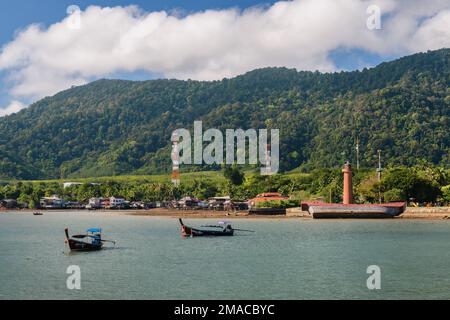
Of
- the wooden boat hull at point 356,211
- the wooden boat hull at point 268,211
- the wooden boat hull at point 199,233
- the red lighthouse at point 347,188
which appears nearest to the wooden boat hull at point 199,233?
the wooden boat hull at point 199,233

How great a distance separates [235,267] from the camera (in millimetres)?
55656

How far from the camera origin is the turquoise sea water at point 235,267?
44.0m

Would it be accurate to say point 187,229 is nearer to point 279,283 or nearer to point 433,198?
point 279,283

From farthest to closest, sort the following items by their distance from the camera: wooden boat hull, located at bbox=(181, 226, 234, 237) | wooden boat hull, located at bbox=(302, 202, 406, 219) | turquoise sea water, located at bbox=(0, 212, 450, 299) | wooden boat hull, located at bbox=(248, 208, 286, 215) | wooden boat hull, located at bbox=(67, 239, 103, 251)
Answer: wooden boat hull, located at bbox=(248, 208, 286, 215) → wooden boat hull, located at bbox=(302, 202, 406, 219) → wooden boat hull, located at bbox=(181, 226, 234, 237) → wooden boat hull, located at bbox=(67, 239, 103, 251) → turquoise sea water, located at bbox=(0, 212, 450, 299)

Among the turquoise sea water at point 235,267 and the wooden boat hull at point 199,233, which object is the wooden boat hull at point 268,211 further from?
the turquoise sea water at point 235,267

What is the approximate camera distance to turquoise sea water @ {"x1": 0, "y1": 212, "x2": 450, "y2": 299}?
144 feet

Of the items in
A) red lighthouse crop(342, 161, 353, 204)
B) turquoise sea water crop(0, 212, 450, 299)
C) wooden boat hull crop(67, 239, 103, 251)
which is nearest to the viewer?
turquoise sea water crop(0, 212, 450, 299)

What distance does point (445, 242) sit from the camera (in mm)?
76375

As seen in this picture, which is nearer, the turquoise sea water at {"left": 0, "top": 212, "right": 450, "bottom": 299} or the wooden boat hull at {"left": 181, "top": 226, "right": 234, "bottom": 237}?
the turquoise sea water at {"left": 0, "top": 212, "right": 450, "bottom": 299}

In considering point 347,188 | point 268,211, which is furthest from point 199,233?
point 268,211

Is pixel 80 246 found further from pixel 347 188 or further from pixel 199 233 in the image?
pixel 347 188

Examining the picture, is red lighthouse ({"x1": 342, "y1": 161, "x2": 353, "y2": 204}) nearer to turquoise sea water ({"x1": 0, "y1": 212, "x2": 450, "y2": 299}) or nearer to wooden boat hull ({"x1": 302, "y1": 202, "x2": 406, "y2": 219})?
wooden boat hull ({"x1": 302, "y1": 202, "x2": 406, "y2": 219})

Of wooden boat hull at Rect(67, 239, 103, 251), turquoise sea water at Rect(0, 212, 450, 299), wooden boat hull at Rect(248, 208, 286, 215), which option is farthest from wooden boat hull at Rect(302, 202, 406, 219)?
wooden boat hull at Rect(67, 239, 103, 251)
